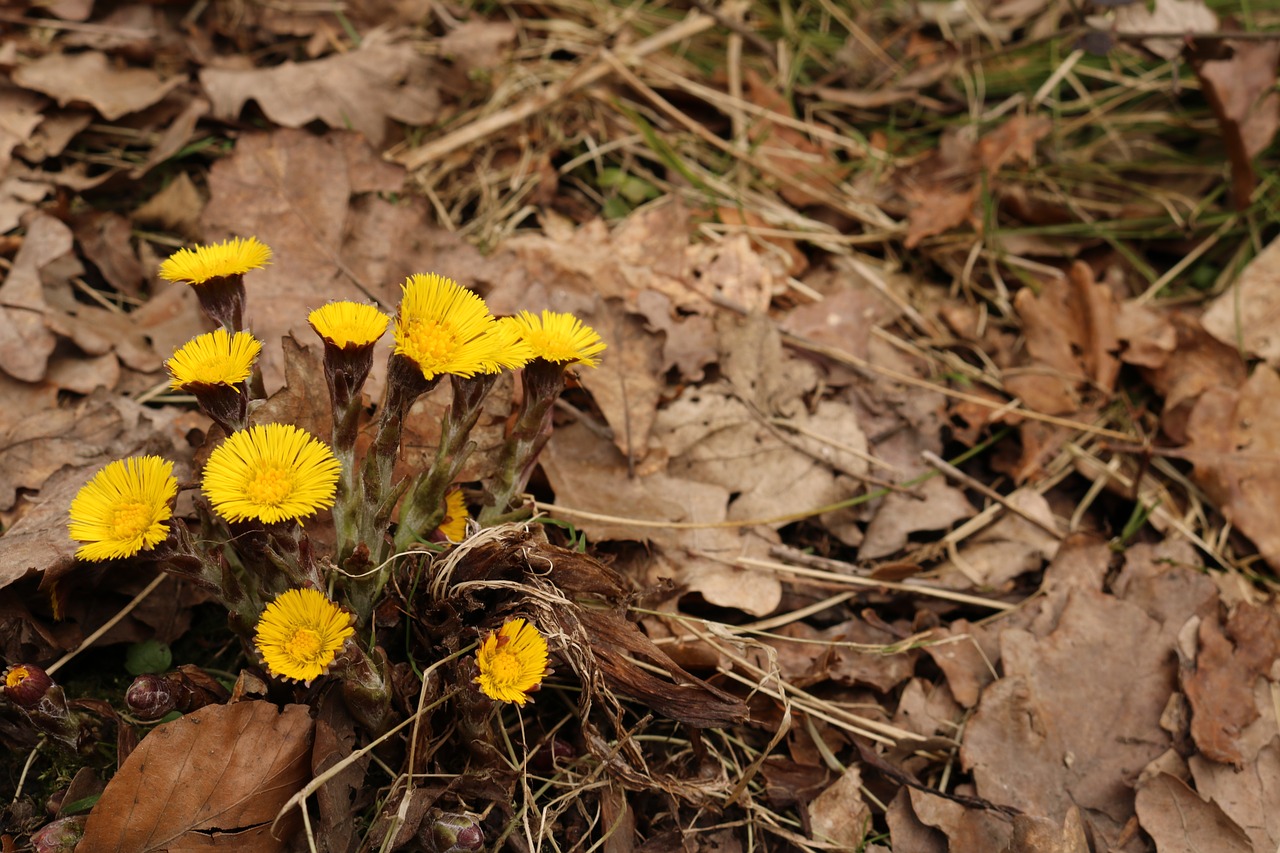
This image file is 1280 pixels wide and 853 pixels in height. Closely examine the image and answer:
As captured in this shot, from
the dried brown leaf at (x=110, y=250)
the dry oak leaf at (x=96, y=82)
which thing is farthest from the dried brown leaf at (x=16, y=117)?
the dried brown leaf at (x=110, y=250)

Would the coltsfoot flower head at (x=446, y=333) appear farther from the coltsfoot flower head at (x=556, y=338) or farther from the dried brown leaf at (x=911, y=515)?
the dried brown leaf at (x=911, y=515)

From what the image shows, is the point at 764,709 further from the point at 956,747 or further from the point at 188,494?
the point at 188,494

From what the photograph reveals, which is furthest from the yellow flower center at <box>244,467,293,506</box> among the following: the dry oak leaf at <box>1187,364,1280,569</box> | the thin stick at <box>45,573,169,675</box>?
the dry oak leaf at <box>1187,364,1280,569</box>

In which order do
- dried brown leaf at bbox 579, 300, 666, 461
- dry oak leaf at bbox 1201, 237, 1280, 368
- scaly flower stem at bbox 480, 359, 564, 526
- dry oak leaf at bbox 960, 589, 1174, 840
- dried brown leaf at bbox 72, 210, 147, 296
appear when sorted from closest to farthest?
scaly flower stem at bbox 480, 359, 564, 526 < dry oak leaf at bbox 960, 589, 1174, 840 < dried brown leaf at bbox 579, 300, 666, 461 < dried brown leaf at bbox 72, 210, 147, 296 < dry oak leaf at bbox 1201, 237, 1280, 368

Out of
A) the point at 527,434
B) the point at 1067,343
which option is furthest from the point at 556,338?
the point at 1067,343

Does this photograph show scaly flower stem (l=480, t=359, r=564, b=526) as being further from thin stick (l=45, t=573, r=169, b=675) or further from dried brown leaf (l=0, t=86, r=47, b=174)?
dried brown leaf (l=0, t=86, r=47, b=174)

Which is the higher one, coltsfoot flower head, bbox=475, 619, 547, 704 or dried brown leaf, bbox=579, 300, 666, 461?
coltsfoot flower head, bbox=475, 619, 547, 704
